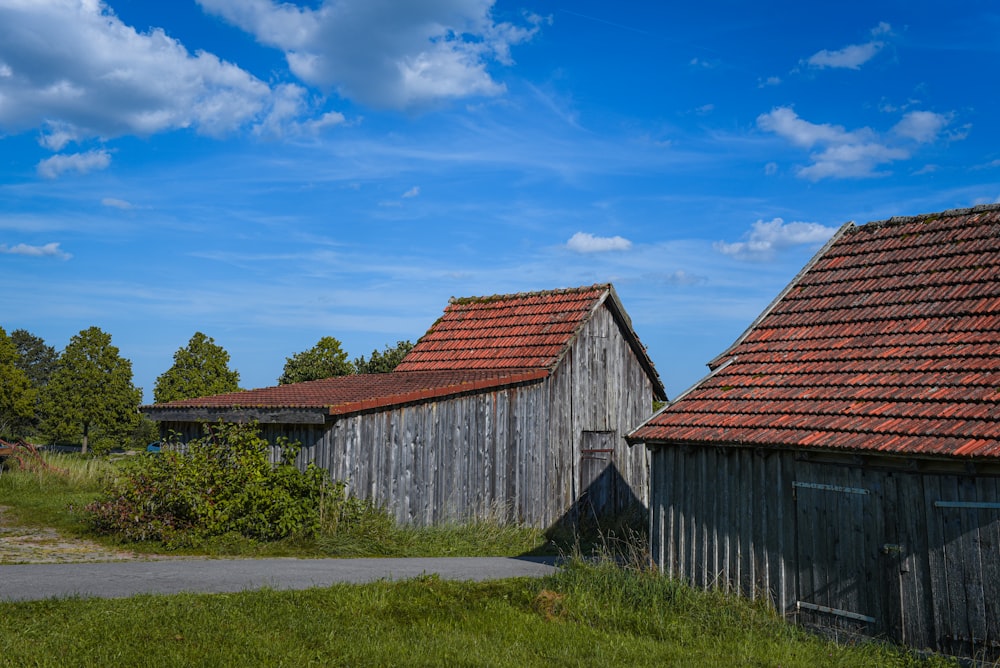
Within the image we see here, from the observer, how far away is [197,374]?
4569 cm

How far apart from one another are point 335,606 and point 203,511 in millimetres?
5680

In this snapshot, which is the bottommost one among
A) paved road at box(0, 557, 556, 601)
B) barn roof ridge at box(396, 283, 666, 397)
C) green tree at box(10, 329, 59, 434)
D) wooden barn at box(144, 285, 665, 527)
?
paved road at box(0, 557, 556, 601)

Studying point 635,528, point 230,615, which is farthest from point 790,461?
point 635,528

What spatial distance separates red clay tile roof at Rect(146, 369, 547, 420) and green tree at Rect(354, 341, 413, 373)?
976cm

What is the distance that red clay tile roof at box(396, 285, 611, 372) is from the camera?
2086 cm

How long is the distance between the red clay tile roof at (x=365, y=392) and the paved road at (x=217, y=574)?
10.2 ft

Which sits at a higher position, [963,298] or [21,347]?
[21,347]

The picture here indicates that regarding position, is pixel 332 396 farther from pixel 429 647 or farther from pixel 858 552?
pixel 858 552

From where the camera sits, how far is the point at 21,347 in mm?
79188

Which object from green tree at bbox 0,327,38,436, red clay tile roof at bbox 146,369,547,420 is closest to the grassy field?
red clay tile roof at bbox 146,369,547,420

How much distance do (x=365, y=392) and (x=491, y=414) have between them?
2.72 m

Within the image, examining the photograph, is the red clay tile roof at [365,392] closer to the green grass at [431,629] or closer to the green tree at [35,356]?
the green grass at [431,629]

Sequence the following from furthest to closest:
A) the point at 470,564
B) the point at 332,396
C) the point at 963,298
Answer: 1. the point at 332,396
2. the point at 470,564
3. the point at 963,298

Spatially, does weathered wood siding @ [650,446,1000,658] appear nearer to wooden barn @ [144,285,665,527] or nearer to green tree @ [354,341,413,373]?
wooden barn @ [144,285,665,527]
